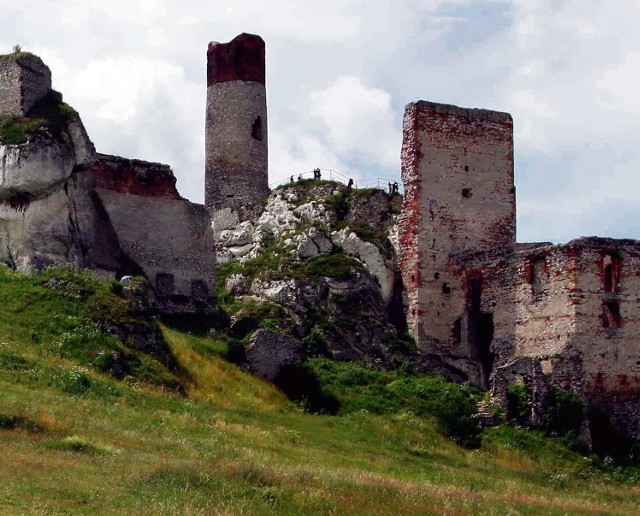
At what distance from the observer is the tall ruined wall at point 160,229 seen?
43.1 metres

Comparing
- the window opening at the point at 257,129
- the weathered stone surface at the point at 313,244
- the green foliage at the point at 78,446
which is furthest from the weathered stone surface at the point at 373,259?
the green foliage at the point at 78,446

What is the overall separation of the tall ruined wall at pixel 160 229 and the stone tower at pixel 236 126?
27.2 ft

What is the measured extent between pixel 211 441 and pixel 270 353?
10.5m

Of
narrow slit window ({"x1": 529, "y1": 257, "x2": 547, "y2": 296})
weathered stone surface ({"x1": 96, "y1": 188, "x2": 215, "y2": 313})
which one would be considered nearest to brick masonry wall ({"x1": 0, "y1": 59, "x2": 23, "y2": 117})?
weathered stone surface ({"x1": 96, "y1": 188, "x2": 215, "y2": 313})

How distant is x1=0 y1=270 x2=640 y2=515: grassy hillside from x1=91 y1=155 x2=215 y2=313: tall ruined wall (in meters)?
2.73

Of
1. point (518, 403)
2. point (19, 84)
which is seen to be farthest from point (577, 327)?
point (19, 84)

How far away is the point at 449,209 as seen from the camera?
47812mm

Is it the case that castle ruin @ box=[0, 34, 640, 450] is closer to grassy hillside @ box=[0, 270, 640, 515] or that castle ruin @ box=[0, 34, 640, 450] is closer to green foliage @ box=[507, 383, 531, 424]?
green foliage @ box=[507, 383, 531, 424]

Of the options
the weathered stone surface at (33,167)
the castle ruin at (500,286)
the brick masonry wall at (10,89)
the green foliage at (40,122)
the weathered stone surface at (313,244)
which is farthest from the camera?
the weathered stone surface at (313,244)

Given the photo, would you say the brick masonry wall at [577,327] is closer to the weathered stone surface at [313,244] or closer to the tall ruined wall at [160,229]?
the weathered stone surface at [313,244]

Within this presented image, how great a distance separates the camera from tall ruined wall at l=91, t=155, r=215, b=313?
4309 cm

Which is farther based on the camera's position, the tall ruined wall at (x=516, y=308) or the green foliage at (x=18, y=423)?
the tall ruined wall at (x=516, y=308)

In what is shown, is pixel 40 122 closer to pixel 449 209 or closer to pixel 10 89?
pixel 10 89

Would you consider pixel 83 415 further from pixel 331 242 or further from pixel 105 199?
pixel 331 242
